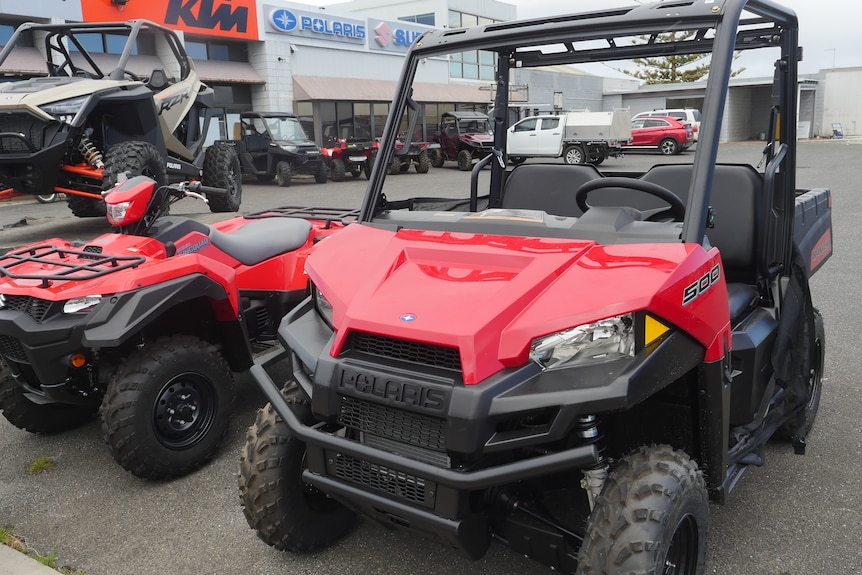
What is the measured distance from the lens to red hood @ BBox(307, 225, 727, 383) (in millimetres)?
2076

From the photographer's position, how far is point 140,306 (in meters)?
3.48

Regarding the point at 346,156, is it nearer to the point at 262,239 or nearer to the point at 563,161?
the point at 262,239

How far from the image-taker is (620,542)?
6.71 ft

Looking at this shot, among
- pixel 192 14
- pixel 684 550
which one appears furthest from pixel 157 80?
pixel 192 14

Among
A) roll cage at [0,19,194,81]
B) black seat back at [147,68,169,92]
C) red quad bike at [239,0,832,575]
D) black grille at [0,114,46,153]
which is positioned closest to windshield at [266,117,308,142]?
roll cage at [0,19,194,81]

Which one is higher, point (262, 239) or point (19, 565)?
point (262, 239)

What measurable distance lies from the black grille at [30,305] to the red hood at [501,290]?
162 cm

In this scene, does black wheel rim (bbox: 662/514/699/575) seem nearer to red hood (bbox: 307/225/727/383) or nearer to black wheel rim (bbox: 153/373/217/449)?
red hood (bbox: 307/225/727/383)

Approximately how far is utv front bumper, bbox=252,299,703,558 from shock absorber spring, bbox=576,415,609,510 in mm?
53

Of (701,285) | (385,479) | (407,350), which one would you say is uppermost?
(701,285)

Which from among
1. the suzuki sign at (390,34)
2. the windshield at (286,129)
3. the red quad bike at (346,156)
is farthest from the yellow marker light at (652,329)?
the suzuki sign at (390,34)

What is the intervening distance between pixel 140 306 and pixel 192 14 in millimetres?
20983

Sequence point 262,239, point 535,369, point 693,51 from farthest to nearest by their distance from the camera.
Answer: point 262,239 → point 693,51 → point 535,369

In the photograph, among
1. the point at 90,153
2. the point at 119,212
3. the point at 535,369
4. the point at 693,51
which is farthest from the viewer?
the point at 90,153
